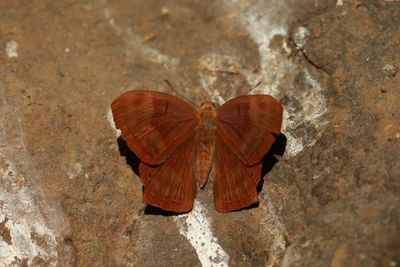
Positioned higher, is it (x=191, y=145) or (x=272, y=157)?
(x=191, y=145)

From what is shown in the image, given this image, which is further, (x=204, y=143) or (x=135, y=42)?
(x=135, y=42)

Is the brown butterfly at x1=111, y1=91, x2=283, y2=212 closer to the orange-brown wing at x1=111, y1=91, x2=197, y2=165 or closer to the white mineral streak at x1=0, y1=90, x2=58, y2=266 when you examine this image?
the orange-brown wing at x1=111, y1=91, x2=197, y2=165

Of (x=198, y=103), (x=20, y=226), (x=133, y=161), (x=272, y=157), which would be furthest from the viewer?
(x=198, y=103)

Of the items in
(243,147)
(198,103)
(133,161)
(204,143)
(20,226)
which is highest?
(243,147)

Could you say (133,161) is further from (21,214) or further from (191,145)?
(21,214)

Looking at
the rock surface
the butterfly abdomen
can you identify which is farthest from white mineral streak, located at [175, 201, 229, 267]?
the butterfly abdomen

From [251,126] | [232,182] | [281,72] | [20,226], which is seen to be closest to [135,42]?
[281,72]

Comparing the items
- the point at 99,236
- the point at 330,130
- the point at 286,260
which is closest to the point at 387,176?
the point at 330,130

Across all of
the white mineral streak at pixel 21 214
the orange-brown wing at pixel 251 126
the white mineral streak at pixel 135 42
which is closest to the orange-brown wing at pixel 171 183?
the orange-brown wing at pixel 251 126
